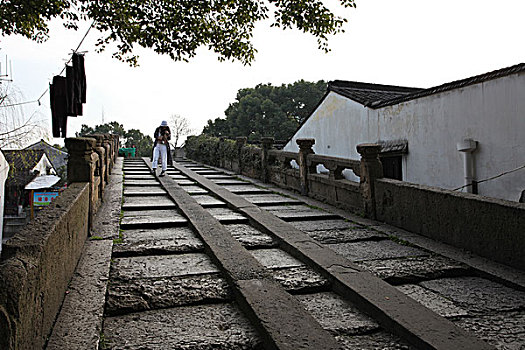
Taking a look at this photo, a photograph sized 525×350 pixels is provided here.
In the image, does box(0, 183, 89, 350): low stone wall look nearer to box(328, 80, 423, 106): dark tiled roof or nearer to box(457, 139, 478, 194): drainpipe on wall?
box(457, 139, 478, 194): drainpipe on wall

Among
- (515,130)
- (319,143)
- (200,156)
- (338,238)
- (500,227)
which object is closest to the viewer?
(500,227)

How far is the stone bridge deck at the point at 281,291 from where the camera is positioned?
2.30m

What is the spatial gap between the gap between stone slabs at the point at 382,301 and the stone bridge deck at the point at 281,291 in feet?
0.04

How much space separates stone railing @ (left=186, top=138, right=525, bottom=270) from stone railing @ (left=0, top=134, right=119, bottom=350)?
362cm

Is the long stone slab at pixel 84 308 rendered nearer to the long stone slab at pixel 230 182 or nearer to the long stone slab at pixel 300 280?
the long stone slab at pixel 300 280

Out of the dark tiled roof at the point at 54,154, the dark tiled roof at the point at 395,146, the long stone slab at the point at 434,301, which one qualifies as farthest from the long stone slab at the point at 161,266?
the dark tiled roof at the point at 54,154

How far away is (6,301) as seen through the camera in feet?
4.89

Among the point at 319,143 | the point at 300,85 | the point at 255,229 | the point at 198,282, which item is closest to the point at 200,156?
the point at 319,143

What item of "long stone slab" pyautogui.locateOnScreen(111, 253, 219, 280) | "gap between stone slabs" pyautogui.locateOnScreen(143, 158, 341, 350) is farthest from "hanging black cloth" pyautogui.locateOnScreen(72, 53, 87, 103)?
"long stone slab" pyautogui.locateOnScreen(111, 253, 219, 280)

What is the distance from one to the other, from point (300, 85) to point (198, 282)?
111 feet

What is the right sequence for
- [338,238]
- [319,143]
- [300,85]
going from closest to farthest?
[338,238] < [319,143] < [300,85]

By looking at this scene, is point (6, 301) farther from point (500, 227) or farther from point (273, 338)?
point (500, 227)

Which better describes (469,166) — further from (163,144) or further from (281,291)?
(163,144)

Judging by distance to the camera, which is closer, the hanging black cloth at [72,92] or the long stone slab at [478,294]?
the long stone slab at [478,294]
